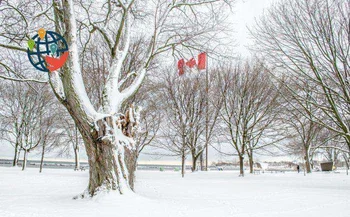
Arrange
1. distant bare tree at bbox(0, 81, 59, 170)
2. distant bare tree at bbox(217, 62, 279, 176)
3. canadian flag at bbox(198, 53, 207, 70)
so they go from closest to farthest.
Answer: canadian flag at bbox(198, 53, 207, 70) < distant bare tree at bbox(217, 62, 279, 176) < distant bare tree at bbox(0, 81, 59, 170)

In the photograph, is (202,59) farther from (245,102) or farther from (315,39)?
(245,102)

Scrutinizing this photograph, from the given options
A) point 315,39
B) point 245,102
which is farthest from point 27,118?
point 315,39

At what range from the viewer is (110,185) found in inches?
240

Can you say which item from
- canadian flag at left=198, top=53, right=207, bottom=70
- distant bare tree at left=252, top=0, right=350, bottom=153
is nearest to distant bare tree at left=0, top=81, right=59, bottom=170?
canadian flag at left=198, top=53, right=207, bottom=70

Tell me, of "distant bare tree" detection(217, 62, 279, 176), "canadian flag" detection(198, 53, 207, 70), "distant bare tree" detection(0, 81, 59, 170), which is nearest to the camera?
"canadian flag" detection(198, 53, 207, 70)

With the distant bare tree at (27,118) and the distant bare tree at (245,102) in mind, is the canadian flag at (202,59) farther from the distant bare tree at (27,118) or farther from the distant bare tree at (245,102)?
the distant bare tree at (27,118)

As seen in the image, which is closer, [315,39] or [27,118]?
[315,39]

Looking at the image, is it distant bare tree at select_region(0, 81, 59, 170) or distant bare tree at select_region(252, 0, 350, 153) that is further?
distant bare tree at select_region(0, 81, 59, 170)

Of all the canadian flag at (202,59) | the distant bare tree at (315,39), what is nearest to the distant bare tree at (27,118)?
the canadian flag at (202,59)

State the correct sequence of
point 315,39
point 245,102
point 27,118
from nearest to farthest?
point 315,39 → point 245,102 → point 27,118

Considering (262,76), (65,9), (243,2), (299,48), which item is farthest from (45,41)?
(262,76)

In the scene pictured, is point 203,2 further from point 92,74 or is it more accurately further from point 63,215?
point 92,74

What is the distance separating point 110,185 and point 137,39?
415 inches

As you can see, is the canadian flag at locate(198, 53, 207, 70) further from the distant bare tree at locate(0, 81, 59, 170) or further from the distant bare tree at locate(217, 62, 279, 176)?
the distant bare tree at locate(0, 81, 59, 170)
